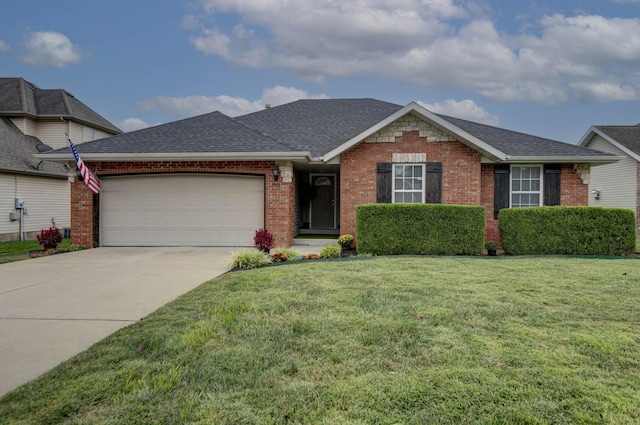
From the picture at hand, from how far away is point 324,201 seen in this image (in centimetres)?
1641

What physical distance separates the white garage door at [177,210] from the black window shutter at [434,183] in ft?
18.1

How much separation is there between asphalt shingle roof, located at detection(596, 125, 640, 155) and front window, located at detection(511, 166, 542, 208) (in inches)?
447

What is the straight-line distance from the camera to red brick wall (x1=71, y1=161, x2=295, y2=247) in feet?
38.2

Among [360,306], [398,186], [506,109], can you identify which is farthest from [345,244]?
[506,109]

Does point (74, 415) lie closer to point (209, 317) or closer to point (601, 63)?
point (209, 317)

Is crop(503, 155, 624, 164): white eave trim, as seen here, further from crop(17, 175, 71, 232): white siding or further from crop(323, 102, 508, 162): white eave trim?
crop(17, 175, 71, 232): white siding

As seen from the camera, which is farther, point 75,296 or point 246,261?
point 246,261

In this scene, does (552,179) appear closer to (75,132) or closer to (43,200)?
(43,200)

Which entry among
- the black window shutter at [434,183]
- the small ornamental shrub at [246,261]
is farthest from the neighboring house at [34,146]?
the black window shutter at [434,183]

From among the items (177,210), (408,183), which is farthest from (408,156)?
(177,210)

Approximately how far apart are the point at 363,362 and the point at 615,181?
22.8 meters

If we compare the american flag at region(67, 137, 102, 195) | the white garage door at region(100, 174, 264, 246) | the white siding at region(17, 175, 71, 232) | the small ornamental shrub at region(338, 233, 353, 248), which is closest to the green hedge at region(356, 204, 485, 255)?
the small ornamental shrub at region(338, 233, 353, 248)

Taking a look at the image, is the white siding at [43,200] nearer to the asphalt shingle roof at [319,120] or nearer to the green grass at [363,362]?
the asphalt shingle roof at [319,120]

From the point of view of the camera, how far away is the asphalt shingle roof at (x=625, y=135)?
1933cm
